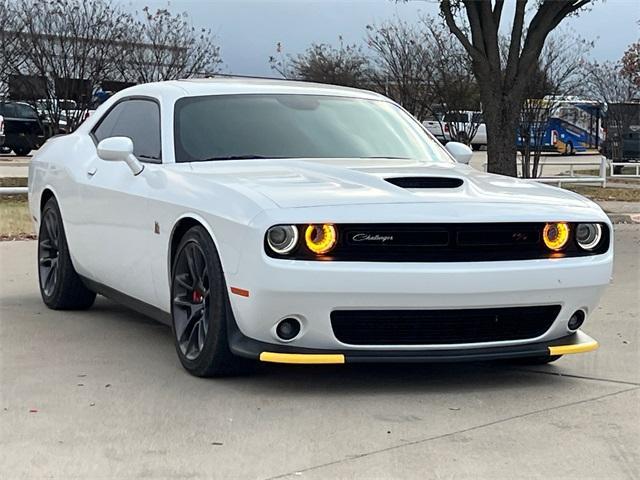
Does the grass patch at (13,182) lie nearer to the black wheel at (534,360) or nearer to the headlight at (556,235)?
the black wheel at (534,360)

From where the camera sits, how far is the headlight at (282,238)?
4547mm

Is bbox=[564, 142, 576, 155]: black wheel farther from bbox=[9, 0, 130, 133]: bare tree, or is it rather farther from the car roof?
the car roof

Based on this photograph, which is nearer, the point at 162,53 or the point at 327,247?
the point at 327,247

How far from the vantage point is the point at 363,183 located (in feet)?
16.3

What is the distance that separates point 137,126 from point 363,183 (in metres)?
2.00

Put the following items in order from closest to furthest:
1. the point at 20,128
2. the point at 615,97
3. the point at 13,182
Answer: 1. the point at 13,182
2. the point at 20,128
3. the point at 615,97

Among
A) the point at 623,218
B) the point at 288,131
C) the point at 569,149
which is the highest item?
A: the point at 288,131

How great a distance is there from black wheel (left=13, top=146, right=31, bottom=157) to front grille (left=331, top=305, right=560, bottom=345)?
27350 millimetres

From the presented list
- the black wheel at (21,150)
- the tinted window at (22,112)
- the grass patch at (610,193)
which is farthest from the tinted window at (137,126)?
the black wheel at (21,150)

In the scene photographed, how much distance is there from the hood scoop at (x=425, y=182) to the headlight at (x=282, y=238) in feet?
2.20

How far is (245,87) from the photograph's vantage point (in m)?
6.30

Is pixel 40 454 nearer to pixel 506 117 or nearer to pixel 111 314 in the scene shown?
pixel 111 314

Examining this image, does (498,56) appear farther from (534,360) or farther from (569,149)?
(569,149)

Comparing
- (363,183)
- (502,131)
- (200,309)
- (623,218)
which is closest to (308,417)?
(200,309)
